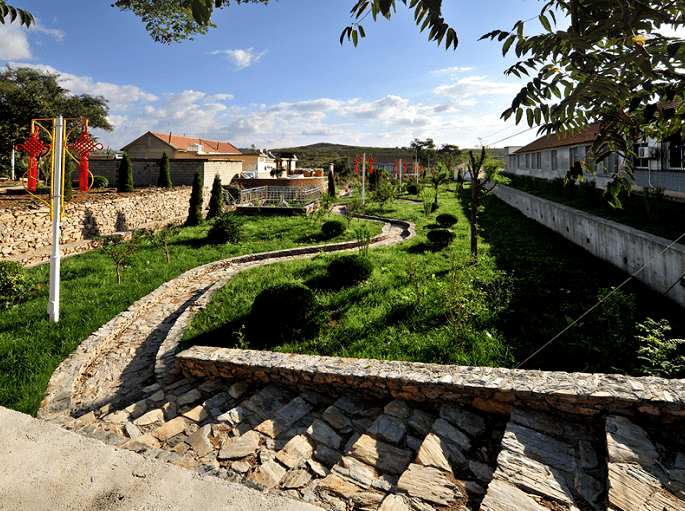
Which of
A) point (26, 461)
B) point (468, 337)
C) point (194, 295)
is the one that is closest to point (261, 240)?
point (194, 295)

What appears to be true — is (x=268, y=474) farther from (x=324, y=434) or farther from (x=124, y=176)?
(x=124, y=176)

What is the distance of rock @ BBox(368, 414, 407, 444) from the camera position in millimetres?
3809

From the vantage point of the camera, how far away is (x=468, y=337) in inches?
220

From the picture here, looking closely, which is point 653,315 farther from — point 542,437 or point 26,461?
point 26,461

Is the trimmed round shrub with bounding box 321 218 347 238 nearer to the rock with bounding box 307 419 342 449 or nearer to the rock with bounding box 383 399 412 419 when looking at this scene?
the rock with bounding box 383 399 412 419

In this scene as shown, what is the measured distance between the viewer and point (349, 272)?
8.32 metres

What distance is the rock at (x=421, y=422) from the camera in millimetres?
3960

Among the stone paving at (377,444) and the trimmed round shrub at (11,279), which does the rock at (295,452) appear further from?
the trimmed round shrub at (11,279)

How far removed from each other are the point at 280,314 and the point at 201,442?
242cm

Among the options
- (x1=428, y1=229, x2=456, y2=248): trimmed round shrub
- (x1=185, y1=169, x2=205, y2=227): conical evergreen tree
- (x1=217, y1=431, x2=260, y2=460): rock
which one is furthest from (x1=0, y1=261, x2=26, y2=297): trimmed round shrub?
(x1=428, y1=229, x2=456, y2=248): trimmed round shrub

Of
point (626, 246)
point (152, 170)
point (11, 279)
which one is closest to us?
point (11, 279)

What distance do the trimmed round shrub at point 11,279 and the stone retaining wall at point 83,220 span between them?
10.5 ft

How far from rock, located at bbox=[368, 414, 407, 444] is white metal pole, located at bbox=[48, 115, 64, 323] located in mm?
6216

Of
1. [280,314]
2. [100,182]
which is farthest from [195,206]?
[280,314]
